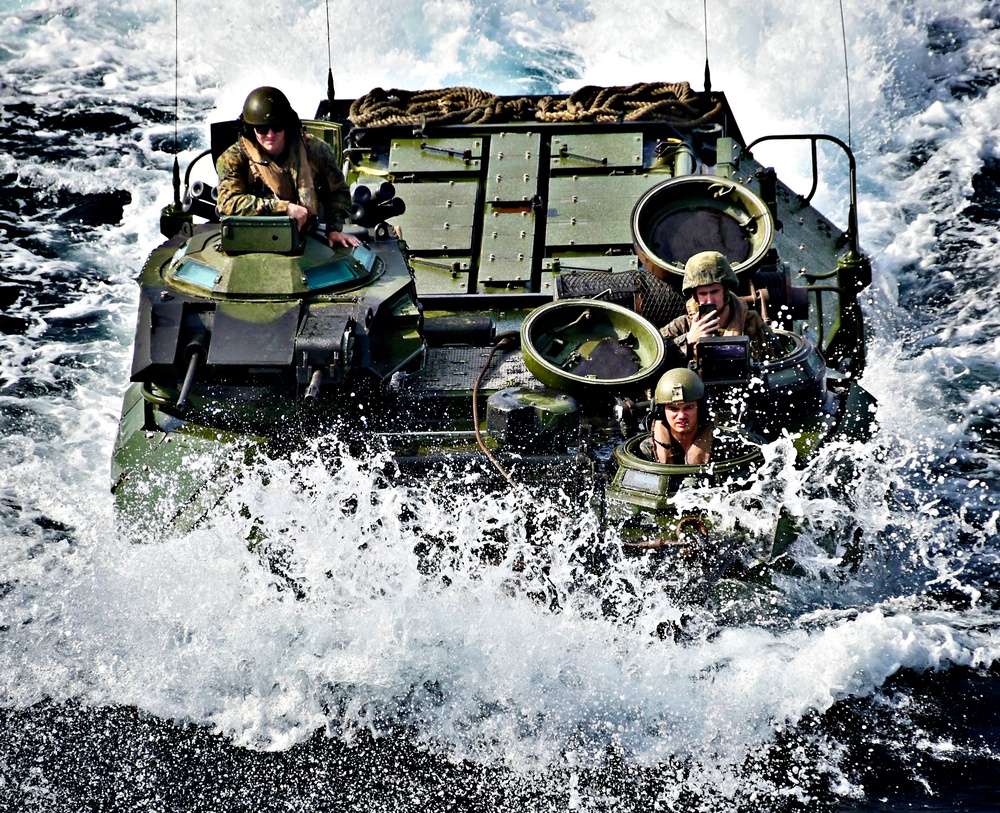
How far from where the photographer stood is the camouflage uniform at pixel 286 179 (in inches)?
405

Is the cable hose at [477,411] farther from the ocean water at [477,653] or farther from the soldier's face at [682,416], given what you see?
the soldier's face at [682,416]

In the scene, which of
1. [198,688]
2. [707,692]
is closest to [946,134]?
[707,692]

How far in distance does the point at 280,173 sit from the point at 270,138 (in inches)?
11.1

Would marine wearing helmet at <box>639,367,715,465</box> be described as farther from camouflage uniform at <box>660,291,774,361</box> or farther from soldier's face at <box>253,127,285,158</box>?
soldier's face at <box>253,127,285,158</box>

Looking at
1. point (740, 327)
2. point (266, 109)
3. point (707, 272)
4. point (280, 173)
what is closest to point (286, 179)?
point (280, 173)

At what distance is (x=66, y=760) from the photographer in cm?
813

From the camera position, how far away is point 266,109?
10.0 metres

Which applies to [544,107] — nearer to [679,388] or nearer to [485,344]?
[485,344]

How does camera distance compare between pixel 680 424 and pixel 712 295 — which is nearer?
pixel 680 424

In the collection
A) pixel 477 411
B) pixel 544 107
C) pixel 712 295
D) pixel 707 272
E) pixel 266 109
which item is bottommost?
pixel 477 411

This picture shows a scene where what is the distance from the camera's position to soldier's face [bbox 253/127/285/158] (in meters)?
10.2

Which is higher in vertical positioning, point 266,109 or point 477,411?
point 266,109

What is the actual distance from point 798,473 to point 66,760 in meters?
4.29

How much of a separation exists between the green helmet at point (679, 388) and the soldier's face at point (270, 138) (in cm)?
314
